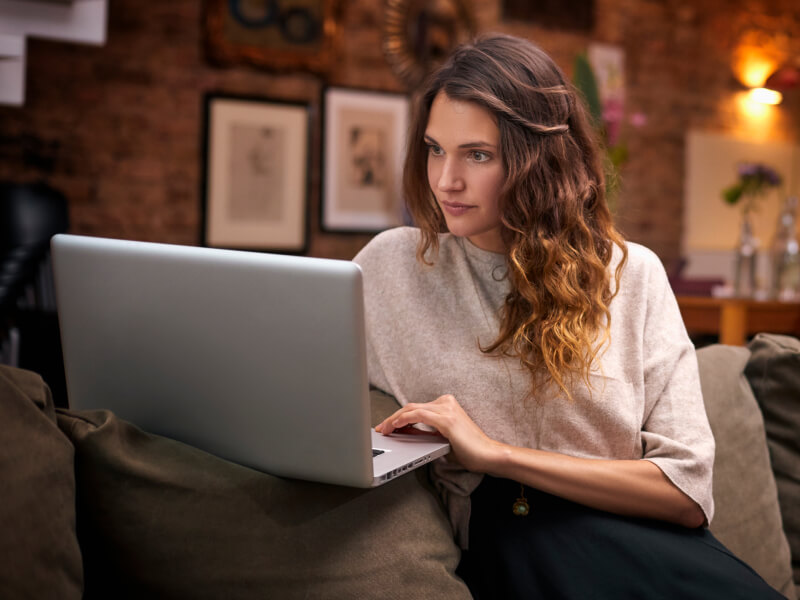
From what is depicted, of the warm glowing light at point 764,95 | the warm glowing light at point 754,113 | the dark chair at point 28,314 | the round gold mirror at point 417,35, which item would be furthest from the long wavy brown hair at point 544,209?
the warm glowing light at point 764,95

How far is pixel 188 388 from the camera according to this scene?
1.01m

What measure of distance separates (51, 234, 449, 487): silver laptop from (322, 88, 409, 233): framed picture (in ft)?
11.7

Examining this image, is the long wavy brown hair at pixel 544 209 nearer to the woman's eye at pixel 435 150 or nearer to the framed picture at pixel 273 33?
the woman's eye at pixel 435 150

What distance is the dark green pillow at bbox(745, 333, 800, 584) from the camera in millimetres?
1604

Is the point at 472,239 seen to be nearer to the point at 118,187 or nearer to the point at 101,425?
the point at 101,425

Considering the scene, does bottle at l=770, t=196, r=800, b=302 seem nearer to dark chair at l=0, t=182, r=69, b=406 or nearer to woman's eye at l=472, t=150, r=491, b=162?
woman's eye at l=472, t=150, r=491, b=162

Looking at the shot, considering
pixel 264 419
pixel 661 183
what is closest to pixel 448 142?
pixel 264 419

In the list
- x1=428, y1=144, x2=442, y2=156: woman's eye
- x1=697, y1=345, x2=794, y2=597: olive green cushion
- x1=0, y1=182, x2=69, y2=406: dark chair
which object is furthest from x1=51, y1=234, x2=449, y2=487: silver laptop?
x1=0, y1=182, x2=69, y2=406: dark chair

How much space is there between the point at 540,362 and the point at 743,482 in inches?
A: 21.1

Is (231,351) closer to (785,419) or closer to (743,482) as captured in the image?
(743,482)

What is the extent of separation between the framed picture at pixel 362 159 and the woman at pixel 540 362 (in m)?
3.20

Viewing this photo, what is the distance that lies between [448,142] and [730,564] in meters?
0.77

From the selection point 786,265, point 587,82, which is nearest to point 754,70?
point 587,82

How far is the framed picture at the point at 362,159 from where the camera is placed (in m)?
4.61
